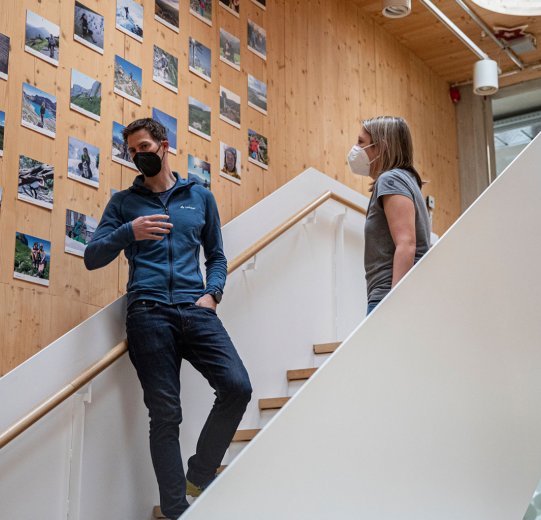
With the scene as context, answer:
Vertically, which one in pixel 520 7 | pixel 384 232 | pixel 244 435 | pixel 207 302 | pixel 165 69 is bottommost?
pixel 244 435

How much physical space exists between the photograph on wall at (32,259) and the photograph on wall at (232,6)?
2043 millimetres

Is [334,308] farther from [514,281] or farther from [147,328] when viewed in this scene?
[514,281]

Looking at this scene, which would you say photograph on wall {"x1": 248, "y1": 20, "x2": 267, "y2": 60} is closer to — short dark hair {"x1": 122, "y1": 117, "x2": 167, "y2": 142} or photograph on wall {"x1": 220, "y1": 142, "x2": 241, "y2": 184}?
photograph on wall {"x1": 220, "y1": 142, "x2": 241, "y2": 184}

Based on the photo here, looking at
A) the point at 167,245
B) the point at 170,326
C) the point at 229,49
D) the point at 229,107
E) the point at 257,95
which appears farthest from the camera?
the point at 257,95

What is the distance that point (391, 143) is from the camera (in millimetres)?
2967

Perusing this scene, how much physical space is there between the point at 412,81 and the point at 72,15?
367 cm

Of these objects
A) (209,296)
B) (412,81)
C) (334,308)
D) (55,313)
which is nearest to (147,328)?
(209,296)

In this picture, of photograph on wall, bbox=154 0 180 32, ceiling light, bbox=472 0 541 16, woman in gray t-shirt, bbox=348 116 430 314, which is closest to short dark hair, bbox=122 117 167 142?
woman in gray t-shirt, bbox=348 116 430 314

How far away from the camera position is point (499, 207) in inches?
87.2

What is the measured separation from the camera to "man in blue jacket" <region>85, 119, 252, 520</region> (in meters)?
3.12

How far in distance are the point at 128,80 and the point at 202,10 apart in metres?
0.85

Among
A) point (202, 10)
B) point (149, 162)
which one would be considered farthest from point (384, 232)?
point (202, 10)

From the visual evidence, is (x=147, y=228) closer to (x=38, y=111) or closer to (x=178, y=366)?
(x=178, y=366)

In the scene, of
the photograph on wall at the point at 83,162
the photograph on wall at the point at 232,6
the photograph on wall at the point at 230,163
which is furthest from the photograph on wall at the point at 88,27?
the photograph on wall at the point at 232,6
